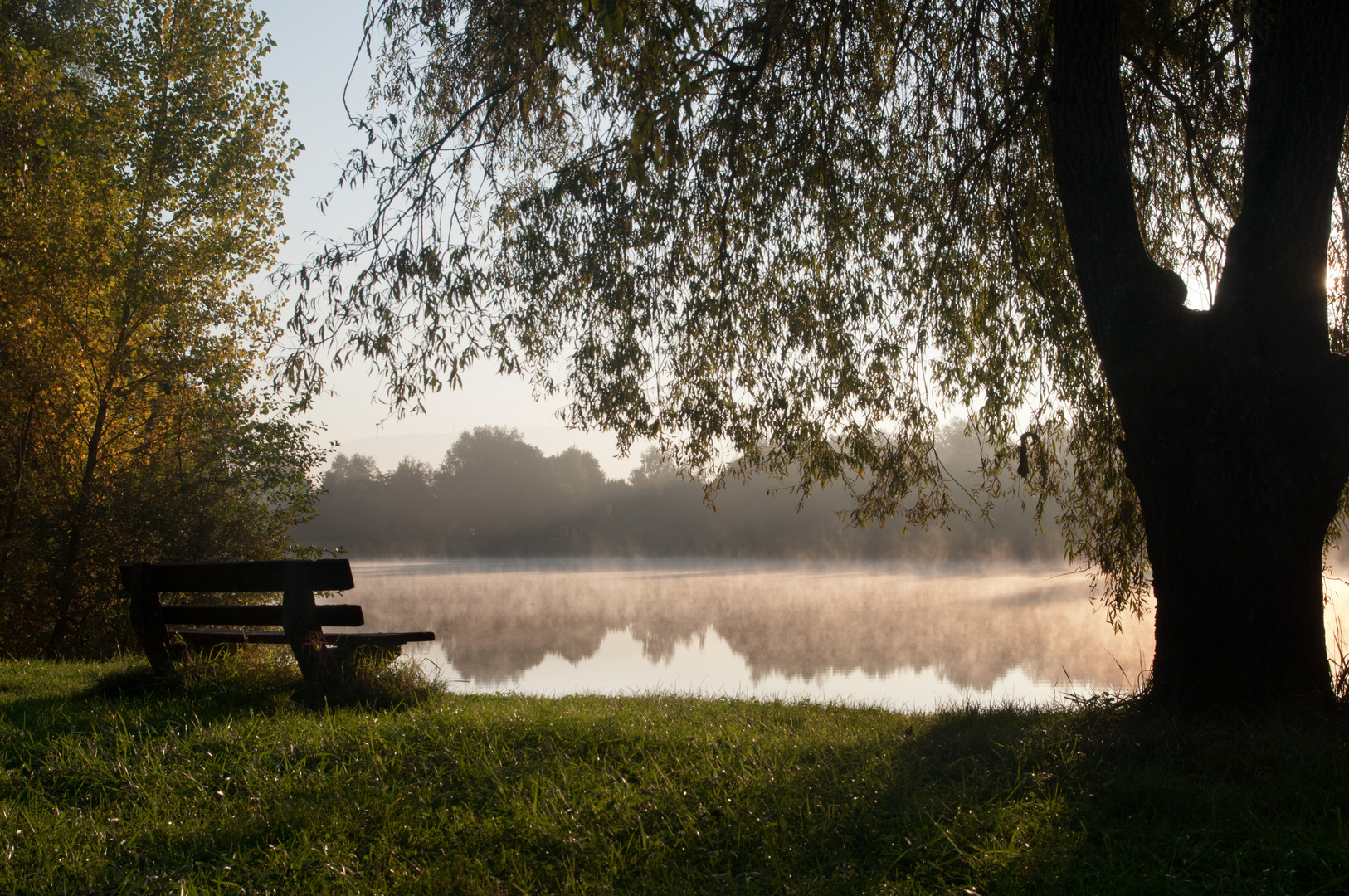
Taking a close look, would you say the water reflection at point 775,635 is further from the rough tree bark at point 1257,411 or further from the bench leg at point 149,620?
the bench leg at point 149,620

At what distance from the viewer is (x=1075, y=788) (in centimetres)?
276

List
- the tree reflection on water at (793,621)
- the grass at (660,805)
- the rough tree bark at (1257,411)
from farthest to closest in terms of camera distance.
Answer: the tree reflection on water at (793,621)
the rough tree bark at (1257,411)
the grass at (660,805)

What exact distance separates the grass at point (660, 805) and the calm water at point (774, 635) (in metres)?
1.63

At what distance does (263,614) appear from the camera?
4.34m

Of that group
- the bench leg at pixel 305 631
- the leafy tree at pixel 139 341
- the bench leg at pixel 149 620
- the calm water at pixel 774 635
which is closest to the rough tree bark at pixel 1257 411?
the calm water at pixel 774 635

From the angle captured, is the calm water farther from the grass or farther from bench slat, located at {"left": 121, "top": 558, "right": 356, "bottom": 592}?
the grass

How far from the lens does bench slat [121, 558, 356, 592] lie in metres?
4.12

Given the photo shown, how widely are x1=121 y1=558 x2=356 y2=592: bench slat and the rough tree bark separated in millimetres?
3597

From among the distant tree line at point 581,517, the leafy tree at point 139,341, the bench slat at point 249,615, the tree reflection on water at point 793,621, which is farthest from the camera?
the distant tree line at point 581,517

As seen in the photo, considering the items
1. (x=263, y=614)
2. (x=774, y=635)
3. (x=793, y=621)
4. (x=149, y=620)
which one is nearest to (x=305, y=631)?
(x=263, y=614)

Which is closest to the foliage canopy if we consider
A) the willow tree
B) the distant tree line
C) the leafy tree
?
the willow tree

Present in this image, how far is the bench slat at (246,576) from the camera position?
13.5ft

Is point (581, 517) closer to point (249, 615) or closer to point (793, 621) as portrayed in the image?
point (793, 621)

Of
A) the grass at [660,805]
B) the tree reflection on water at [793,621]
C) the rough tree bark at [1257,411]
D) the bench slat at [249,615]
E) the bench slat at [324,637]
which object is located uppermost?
the rough tree bark at [1257,411]
